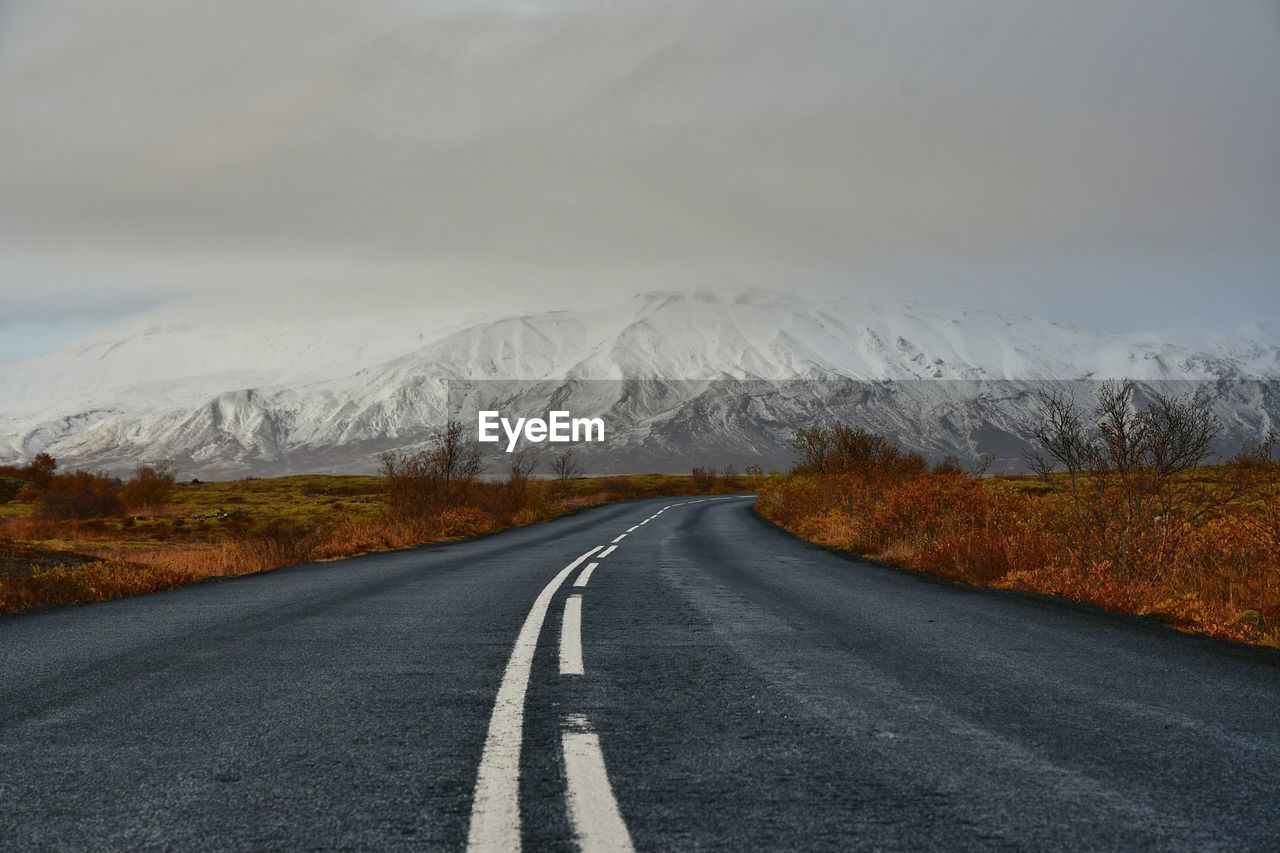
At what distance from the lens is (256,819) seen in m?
3.26

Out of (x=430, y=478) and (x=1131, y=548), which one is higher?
(x=430, y=478)

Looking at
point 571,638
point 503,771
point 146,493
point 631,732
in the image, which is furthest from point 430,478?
point 146,493

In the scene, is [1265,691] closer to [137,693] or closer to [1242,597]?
[1242,597]

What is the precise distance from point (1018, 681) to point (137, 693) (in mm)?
5545

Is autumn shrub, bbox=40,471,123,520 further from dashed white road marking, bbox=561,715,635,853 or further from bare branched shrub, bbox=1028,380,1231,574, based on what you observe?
dashed white road marking, bbox=561,715,635,853

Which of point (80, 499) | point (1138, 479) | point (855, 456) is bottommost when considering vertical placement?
→ point (80, 499)

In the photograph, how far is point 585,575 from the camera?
42.5 ft

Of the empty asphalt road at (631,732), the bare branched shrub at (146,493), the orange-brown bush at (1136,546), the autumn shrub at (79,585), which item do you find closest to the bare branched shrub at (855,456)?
the orange-brown bush at (1136,546)

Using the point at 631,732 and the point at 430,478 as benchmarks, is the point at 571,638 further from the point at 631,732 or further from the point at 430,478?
the point at 430,478

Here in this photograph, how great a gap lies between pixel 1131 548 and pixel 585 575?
7.29 meters

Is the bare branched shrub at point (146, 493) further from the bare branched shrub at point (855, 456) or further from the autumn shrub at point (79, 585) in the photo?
the autumn shrub at point (79, 585)

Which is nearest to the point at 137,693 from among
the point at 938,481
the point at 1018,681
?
the point at 1018,681

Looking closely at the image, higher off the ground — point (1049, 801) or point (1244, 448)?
point (1244, 448)

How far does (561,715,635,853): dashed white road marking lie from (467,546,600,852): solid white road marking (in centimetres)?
21
